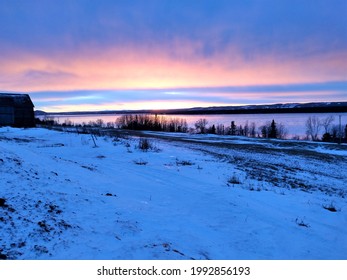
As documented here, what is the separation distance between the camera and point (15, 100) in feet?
134

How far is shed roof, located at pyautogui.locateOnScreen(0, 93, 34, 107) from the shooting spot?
39.9 meters

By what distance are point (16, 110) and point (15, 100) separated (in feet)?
5.04

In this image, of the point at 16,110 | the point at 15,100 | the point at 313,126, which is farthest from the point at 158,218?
the point at 313,126

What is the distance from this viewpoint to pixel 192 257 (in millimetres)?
4246

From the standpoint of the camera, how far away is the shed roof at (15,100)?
131 feet

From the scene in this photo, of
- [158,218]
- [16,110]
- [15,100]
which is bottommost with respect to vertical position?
[158,218]

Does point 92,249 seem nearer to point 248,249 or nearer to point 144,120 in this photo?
point 248,249

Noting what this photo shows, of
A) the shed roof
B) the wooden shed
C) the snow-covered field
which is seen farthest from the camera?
the shed roof

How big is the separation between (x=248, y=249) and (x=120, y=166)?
772cm

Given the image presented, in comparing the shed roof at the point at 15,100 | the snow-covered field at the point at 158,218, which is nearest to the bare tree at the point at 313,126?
the shed roof at the point at 15,100

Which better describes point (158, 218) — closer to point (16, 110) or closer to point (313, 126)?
point (16, 110)

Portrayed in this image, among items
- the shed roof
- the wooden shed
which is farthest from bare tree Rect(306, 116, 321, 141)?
the shed roof

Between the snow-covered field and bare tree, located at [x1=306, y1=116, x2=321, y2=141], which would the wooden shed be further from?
bare tree, located at [x1=306, y1=116, x2=321, y2=141]
